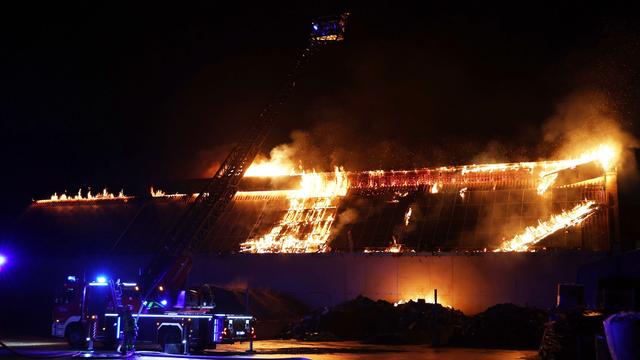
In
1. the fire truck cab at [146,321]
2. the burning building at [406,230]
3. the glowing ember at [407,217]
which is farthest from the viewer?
the glowing ember at [407,217]

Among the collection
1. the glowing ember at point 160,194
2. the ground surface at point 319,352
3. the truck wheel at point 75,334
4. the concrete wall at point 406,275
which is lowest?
the ground surface at point 319,352

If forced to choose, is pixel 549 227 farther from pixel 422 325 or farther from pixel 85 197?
pixel 85 197

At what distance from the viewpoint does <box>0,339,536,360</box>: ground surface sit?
20.3 metres

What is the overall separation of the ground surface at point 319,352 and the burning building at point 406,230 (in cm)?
599

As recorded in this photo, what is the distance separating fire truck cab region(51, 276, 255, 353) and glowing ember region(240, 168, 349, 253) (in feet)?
37.2

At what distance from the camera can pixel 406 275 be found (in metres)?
31.7

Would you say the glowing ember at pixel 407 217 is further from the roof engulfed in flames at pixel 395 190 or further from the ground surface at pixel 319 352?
the ground surface at pixel 319 352

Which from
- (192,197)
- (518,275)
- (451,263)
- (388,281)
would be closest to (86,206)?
(192,197)

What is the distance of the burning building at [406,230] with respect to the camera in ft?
99.4

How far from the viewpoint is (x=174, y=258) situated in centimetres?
2788

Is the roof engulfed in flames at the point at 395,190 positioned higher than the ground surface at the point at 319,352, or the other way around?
the roof engulfed in flames at the point at 395,190

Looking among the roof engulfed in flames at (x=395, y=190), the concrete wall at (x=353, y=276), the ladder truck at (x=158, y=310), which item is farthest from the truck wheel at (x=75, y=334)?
the roof engulfed in flames at (x=395, y=190)

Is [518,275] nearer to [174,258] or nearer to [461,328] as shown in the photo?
[461,328]

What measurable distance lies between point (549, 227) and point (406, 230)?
658 cm
